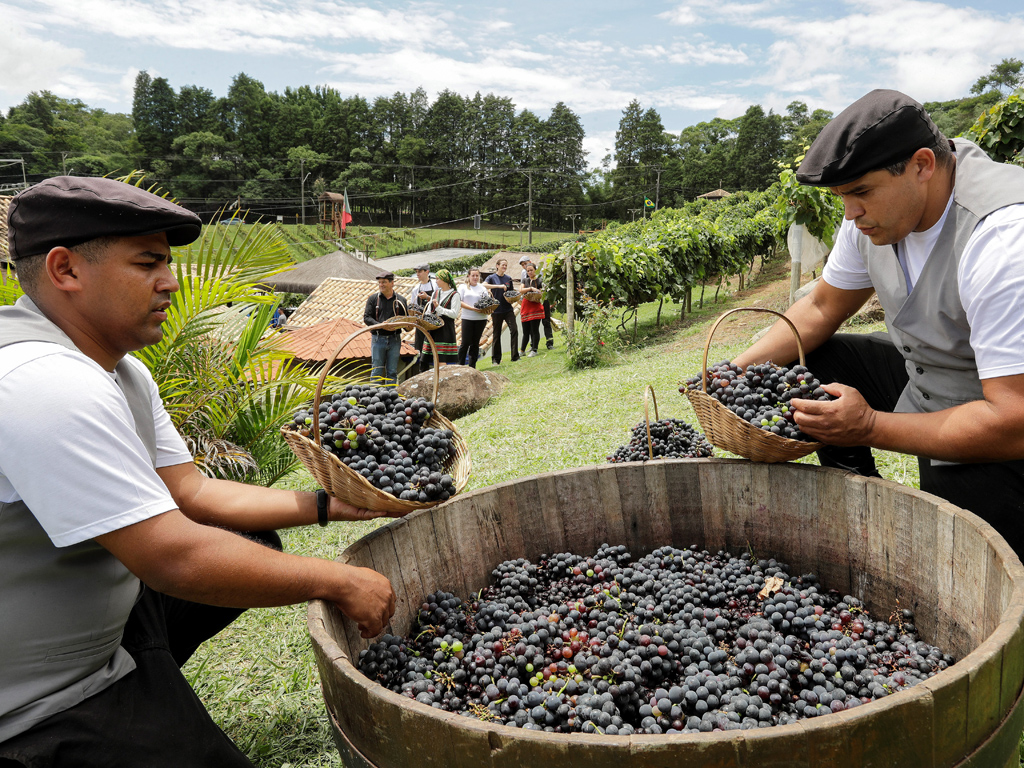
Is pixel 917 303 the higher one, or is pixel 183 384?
pixel 917 303

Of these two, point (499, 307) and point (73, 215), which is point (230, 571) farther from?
point (499, 307)

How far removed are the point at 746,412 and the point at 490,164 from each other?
102 meters

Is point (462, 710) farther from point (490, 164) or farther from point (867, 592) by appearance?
point (490, 164)

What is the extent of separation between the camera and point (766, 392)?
2430 millimetres

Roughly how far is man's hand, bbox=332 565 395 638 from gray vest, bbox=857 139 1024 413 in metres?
2.02

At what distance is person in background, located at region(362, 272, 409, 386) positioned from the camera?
968cm

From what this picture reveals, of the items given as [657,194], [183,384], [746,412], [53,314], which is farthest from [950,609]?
[657,194]

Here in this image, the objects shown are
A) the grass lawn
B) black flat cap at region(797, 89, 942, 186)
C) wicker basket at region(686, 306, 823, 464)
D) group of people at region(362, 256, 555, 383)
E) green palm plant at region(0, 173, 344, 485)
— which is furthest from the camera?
group of people at region(362, 256, 555, 383)

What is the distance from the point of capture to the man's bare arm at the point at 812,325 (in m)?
2.73

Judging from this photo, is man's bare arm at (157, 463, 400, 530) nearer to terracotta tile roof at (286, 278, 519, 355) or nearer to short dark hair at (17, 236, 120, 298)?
short dark hair at (17, 236, 120, 298)

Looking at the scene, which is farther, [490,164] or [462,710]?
[490,164]

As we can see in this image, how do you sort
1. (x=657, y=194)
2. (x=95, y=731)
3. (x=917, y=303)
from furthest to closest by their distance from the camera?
(x=657, y=194), (x=917, y=303), (x=95, y=731)

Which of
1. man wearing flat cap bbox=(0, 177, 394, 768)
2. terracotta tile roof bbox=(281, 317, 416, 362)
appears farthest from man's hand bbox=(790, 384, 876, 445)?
terracotta tile roof bbox=(281, 317, 416, 362)

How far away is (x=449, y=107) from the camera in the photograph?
101m
